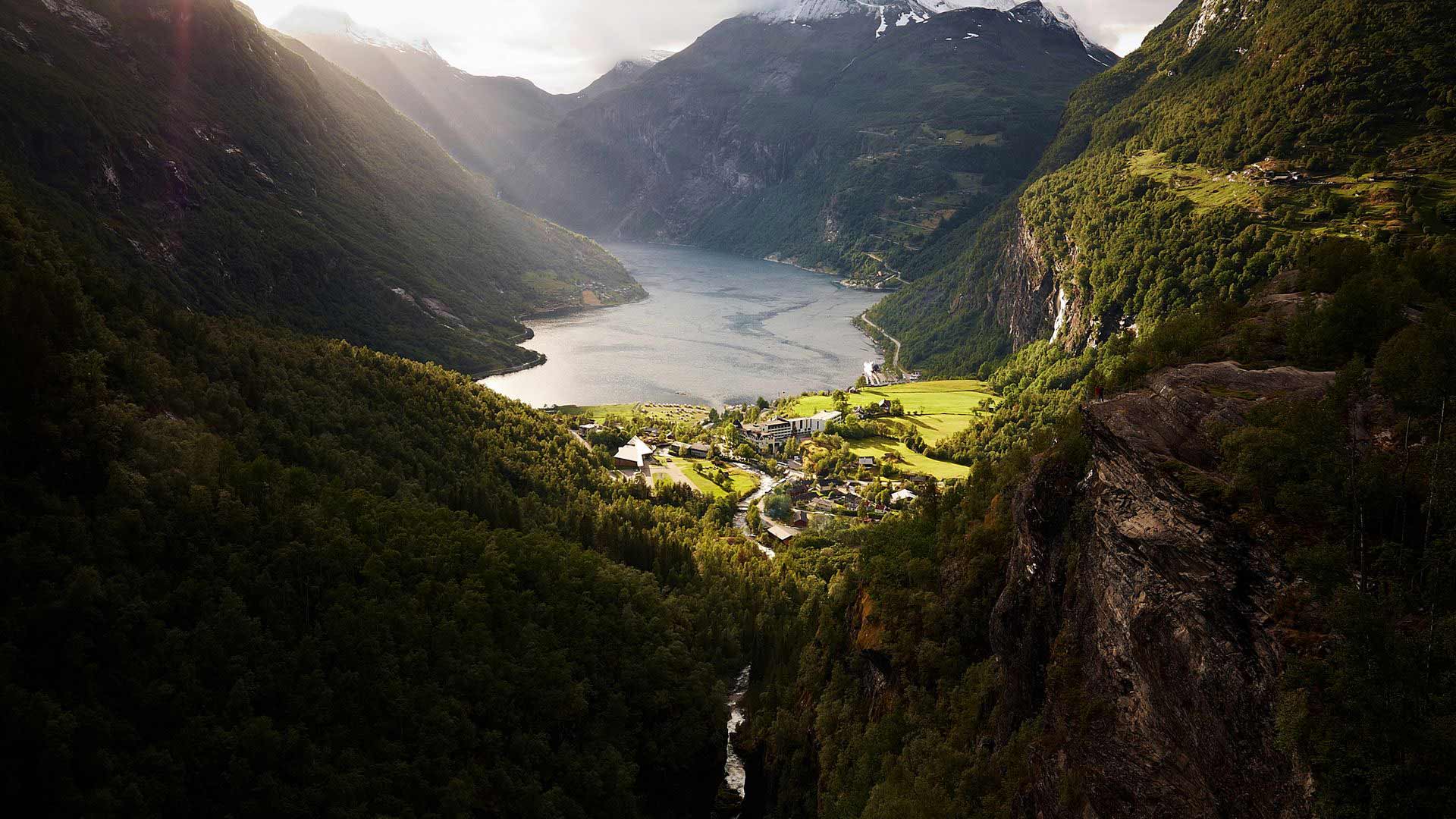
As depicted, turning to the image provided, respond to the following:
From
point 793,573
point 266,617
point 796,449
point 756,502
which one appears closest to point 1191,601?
point 266,617

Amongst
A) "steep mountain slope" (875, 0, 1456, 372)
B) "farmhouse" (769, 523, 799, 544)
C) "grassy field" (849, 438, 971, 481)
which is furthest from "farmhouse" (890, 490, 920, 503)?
"steep mountain slope" (875, 0, 1456, 372)

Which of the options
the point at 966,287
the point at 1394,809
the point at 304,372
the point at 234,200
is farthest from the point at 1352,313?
the point at 966,287

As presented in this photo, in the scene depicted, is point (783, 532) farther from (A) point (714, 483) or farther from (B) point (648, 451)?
(B) point (648, 451)

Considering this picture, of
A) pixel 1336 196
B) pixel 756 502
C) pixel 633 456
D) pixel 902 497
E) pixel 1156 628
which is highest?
pixel 1336 196

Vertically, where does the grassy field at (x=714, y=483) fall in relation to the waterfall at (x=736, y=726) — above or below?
above

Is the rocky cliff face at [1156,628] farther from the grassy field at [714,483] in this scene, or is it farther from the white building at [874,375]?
the white building at [874,375]

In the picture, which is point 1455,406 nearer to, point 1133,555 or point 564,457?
point 1133,555

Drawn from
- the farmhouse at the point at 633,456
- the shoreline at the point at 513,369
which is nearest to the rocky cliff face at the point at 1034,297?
the farmhouse at the point at 633,456
